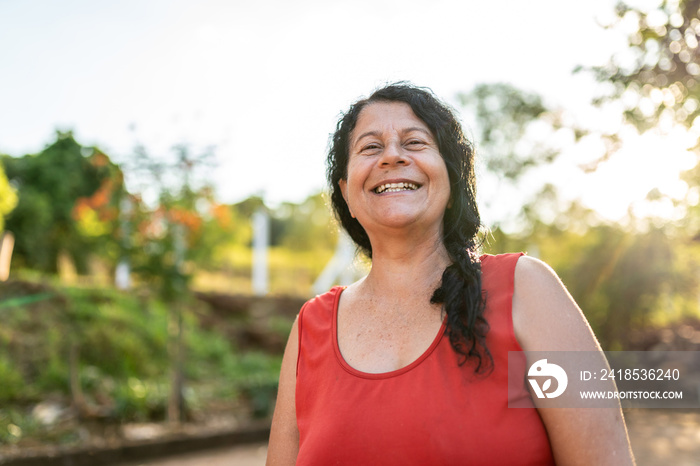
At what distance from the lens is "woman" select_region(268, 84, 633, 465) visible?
1.47 m

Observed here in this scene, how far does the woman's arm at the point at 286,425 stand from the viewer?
1.84 meters

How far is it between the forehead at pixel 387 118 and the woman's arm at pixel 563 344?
58cm

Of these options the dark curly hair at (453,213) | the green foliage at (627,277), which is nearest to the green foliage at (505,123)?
the green foliage at (627,277)

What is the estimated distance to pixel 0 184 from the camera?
12.9m

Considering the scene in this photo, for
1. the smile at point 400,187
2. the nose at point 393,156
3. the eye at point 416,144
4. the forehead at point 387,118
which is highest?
the forehead at point 387,118

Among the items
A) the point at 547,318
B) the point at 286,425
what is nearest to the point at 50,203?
the point at 286,425

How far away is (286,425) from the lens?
6.08ft

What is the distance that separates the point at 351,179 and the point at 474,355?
699 mm

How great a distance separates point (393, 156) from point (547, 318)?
65 cm

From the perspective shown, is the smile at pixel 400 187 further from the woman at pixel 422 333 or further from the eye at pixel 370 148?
the eye at pixel 370 148

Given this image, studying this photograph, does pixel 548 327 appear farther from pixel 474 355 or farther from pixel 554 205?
pixel 554 205

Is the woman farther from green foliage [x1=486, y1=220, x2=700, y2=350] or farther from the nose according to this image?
green foliage [x1=486, y1=220, x2=700, y2=350]

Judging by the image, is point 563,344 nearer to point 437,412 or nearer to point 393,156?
point 437,412

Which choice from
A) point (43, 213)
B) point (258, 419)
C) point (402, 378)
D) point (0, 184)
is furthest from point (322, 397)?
point (43, 213)
